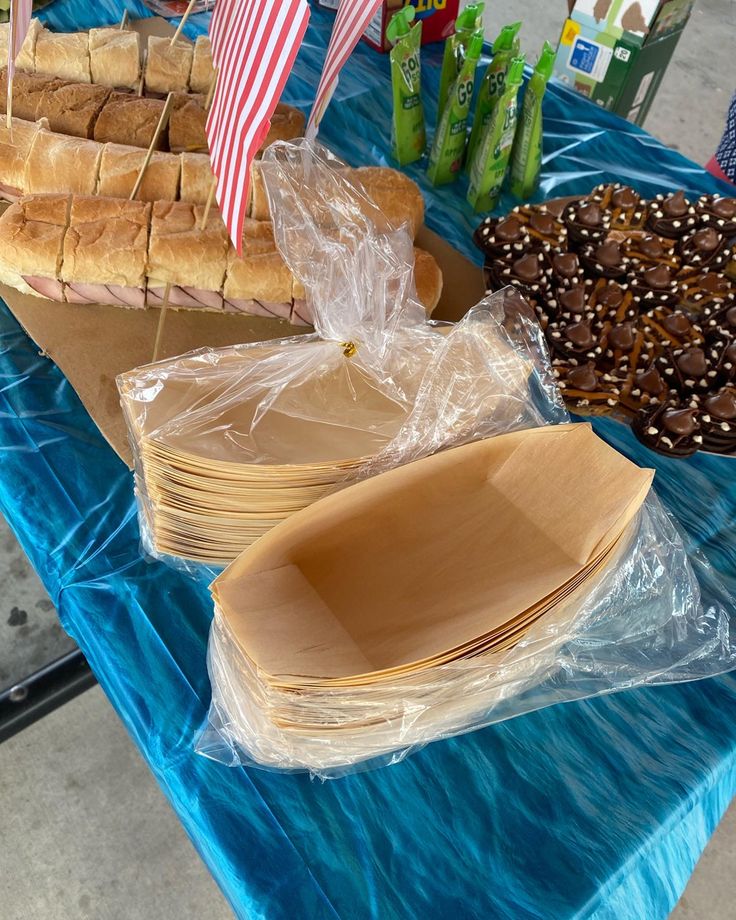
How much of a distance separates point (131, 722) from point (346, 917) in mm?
414

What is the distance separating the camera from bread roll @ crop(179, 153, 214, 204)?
171 cm

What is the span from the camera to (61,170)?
1.67 metres

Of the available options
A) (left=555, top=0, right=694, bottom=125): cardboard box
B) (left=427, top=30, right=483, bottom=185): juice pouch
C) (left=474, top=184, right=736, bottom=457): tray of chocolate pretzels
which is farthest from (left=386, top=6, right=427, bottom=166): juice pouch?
(left=555, top=0, right=694, bottom=125): cardboard box

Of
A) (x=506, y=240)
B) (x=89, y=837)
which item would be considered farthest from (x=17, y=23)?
(x=89, y=837)

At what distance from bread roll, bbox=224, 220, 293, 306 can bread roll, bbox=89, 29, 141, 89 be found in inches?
31.6

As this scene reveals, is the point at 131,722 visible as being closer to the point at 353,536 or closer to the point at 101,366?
the point at 353,536

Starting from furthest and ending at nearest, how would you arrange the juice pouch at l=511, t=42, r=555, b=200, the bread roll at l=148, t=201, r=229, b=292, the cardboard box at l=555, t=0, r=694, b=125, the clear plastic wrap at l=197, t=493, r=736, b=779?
the cardboard box at l=555, t=0, r=694, b=125, the juice pouch at l=511, t=42, r=555, b=200, the bread roll at l=148, t=201, r=229, b=292, the clear plastic wrap at l=197, t=493, r=736, b=779

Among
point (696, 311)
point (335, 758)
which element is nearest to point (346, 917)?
point (335, 758)

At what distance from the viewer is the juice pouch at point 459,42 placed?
1.85 m

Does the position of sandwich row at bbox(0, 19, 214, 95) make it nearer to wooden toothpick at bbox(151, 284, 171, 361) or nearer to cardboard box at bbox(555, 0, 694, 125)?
wooden toothpick at bbox(151, 284, 171, 361)

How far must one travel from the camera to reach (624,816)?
3.51ft

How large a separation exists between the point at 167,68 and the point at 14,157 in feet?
1.84

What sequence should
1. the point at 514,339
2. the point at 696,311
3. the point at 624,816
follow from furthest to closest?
the point at 696,311, the point at 514,339, the point at 624,816

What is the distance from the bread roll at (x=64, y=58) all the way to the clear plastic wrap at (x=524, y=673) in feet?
5.54
